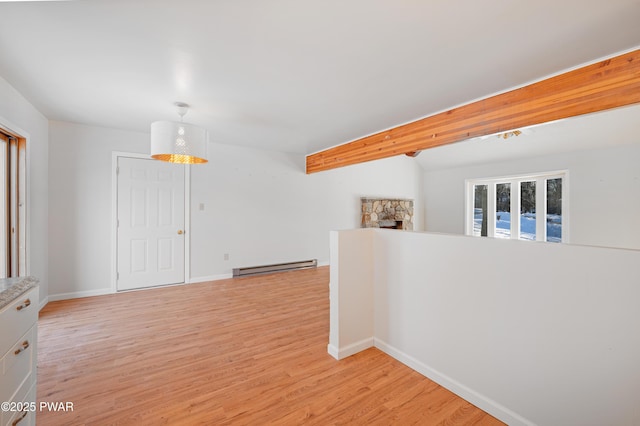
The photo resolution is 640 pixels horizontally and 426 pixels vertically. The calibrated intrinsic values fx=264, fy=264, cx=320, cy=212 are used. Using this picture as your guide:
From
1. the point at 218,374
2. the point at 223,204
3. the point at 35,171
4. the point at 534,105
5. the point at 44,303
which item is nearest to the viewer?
the point at 218,374

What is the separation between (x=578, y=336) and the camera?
A: 1354 mm

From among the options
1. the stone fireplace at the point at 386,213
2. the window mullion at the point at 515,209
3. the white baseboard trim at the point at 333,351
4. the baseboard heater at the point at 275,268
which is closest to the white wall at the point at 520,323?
the white baseboard trim at the point at 333,351

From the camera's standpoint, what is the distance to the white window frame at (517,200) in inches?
193

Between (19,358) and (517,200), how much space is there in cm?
734

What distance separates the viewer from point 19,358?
1199mm

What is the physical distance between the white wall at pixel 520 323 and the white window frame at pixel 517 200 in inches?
138

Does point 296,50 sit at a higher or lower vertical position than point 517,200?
higher

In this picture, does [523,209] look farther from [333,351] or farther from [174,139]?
[174,139]

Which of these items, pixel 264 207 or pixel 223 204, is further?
pixel 264 207

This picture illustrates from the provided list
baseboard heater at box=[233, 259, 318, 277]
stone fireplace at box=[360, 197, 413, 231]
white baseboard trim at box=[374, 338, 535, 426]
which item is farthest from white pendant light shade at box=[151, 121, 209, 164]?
stone fireplace at box=[360, 197, 413, 231]

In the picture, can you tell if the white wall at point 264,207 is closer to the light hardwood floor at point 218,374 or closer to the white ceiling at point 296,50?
the light hardwood floor at point 218,374

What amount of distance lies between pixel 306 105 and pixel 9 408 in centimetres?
290

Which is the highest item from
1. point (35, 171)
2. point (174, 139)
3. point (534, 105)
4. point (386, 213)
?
point (534, 105)

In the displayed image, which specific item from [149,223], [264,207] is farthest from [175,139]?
[264,207]
